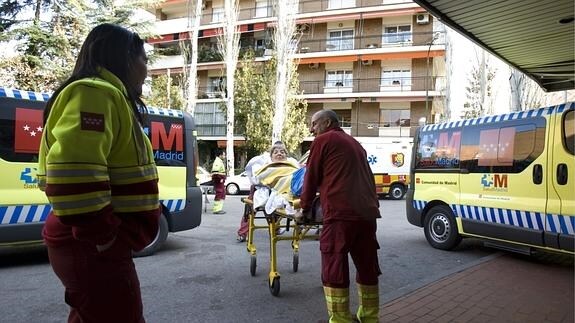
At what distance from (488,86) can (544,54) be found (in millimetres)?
20268

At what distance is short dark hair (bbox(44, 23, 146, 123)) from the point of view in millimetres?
1893

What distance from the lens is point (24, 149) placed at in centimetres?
593

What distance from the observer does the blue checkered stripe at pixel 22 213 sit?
5762 millimetres

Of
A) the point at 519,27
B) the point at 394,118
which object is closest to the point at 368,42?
the point at 394,118

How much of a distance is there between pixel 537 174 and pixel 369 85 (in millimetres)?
26340

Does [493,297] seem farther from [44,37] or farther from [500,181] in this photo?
[44,37]

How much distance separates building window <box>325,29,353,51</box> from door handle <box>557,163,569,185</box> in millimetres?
27899

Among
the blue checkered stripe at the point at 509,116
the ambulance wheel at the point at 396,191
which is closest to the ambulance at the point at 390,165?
the ambulance wheel at the point at 396,191

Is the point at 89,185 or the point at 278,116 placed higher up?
the point at 278,116

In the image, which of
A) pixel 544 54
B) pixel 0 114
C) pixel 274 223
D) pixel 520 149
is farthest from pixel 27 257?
pixel 544 54

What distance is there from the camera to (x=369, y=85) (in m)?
31.8

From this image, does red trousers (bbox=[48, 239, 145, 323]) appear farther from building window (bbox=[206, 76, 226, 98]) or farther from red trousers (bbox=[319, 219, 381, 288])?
building window (bbox=[206, 76, 226, 98])

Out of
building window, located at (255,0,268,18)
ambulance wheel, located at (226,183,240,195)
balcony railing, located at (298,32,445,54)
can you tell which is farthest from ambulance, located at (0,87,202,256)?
building window, located at (255,0,268,18)

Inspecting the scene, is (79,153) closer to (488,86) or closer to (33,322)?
(33,322)
